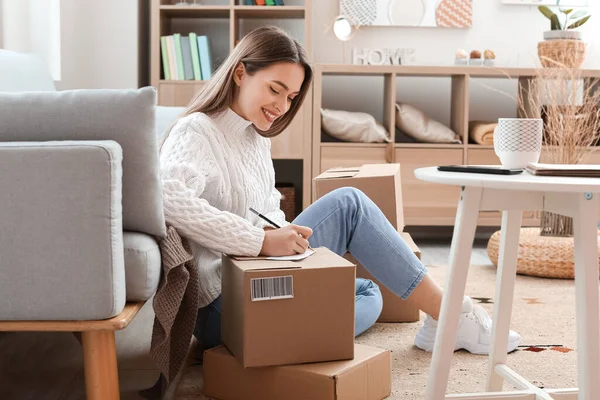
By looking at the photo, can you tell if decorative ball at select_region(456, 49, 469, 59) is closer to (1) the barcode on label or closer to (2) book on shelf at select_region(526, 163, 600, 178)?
(2) book on shelf at select_region(526, 163, 600, 178)

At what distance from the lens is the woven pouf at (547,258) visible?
2941 mm

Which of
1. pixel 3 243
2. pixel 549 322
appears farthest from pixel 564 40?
pixel 3 243

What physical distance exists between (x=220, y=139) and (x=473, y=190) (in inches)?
24.9

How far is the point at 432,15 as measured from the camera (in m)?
4.21

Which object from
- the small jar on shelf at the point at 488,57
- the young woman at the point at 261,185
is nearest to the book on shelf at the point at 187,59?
the small jar on shelf at the point at 488,57

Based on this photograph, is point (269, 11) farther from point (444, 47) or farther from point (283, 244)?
point (283, 244)

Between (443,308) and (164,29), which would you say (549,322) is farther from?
(164,29)

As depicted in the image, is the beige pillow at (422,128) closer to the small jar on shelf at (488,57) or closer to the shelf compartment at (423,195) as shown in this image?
the shelf compartment at (423,195)

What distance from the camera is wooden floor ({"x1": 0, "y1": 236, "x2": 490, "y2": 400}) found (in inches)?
63.9

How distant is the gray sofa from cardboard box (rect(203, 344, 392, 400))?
251 mm

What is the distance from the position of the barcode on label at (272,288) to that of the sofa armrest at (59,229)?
0.81ft

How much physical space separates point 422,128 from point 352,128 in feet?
1.17

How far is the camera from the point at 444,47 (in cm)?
423

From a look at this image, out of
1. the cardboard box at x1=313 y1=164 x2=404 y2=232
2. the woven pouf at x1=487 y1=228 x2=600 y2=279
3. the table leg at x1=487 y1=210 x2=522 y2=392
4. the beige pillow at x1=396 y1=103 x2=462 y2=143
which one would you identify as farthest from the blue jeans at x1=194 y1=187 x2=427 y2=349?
the beige pillow at x1=396 y1=103 x2=462 y2=143
